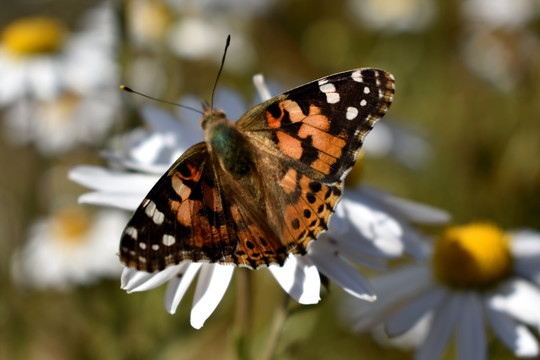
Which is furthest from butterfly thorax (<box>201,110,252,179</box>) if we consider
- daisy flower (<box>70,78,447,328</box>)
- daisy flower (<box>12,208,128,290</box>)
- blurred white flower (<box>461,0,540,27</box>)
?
blurred white flower (<box>461,0,540,27</box>)

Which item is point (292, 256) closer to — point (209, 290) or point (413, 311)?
point (209, 290)

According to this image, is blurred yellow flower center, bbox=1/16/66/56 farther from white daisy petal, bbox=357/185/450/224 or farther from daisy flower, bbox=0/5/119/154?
white daisy petal, bbox=357/185/450/224

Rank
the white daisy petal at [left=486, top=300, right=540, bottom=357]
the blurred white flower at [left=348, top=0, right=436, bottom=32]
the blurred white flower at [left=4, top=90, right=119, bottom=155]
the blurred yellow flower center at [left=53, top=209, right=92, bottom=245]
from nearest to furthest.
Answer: the white daisy petal at [left=486, top=300, right=540, bottom=357] < the blurred yellow flower center at [left=53, top=209, right=92, bottom=245] < the blurred white flower at [left=4, top=90, right=119, bottom=155] < the blurred white flower at [left=348, top=0, right=436, bottom=32]

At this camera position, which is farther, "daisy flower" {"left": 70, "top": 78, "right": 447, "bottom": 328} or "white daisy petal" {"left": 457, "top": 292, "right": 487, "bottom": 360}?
"white daisy petal" {"left": 457, "top": 292, "right": 487, "bottom": 360}

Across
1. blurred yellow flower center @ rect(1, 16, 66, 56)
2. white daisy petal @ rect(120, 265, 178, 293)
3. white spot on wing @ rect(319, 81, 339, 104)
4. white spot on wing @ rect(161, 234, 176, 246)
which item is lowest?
white daisy petal @ rect(120, 265, 178, 293)

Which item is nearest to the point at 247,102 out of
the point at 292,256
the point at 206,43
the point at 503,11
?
the point at 206,43

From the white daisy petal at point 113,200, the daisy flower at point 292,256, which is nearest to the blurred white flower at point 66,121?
the daisy flower at point 292,256

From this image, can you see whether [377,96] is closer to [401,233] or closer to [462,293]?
[401,233]

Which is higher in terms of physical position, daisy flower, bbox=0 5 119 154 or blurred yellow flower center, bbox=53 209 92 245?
daisy flower, bbox=0 5 119 154
